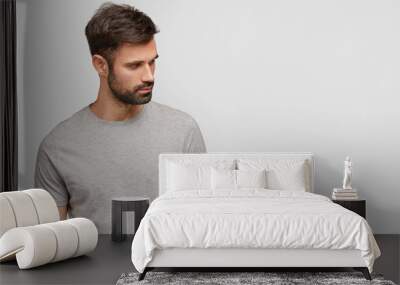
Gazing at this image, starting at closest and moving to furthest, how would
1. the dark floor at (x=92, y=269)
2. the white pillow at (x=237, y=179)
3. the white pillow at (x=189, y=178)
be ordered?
the dark floor at (x=92, y=269) → the white pillow at (x=237, y=179) → the white pillow at (x=189, y=178)

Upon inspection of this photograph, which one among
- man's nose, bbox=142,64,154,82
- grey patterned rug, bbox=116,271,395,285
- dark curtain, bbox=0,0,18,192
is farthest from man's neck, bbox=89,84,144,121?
grey patterned rug, bbox=116,271,395,285

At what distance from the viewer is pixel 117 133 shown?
7.42 meters

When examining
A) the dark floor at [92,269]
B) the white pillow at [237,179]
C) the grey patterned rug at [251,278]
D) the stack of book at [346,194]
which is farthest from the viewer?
the stack of book at [346,194]

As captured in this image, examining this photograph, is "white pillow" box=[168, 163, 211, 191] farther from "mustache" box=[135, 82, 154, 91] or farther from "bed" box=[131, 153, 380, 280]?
"bed" box=[131, 153, 380, 280]

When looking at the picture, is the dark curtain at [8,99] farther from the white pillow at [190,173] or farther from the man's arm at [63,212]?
the white pillow at [190,173]

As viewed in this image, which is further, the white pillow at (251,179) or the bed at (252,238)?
the white pillow at (251,179)

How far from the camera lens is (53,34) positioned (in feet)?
24.6

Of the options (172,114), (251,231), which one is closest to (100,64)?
(172,114)

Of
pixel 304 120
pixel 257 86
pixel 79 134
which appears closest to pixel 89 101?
pixel 79 134

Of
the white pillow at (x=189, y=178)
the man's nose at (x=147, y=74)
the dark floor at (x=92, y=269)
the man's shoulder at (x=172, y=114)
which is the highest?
the man's nose at (x=147, y=74)

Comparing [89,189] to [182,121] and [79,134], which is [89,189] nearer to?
[79,134]

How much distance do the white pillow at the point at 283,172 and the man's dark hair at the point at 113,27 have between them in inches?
67.1

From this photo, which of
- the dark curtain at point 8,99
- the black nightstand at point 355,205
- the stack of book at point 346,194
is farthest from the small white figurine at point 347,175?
the dark curtain at point 8,99

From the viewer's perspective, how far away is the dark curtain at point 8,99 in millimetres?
7105
